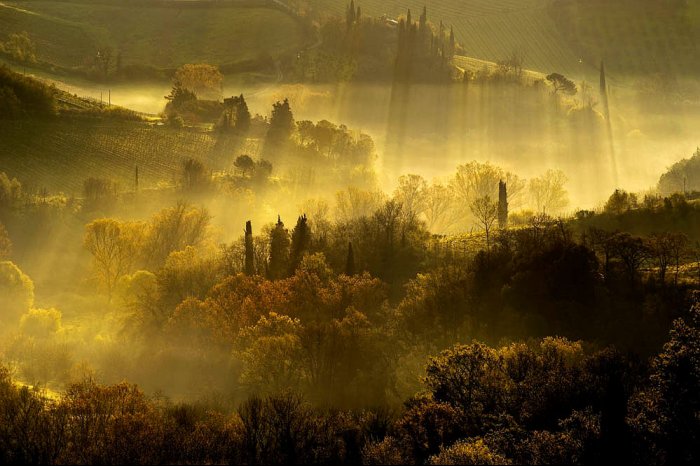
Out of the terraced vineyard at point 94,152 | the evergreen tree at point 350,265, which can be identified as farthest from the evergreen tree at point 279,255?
the terraced vineyard at point 94,152

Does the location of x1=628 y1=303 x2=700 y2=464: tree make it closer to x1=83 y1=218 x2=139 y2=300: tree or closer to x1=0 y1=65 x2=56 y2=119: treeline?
x1=83 y1=218 x2=139 y2=300: tree

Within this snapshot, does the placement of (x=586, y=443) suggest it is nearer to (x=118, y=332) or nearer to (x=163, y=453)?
(x=163, y=453)

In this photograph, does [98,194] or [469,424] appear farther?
[98,194]

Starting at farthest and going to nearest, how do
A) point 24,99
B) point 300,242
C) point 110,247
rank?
point 24,99 < point 110,247 < point 300,242

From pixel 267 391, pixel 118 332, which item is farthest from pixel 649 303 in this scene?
pixel 118 332

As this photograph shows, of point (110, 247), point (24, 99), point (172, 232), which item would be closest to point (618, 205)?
point (172, 232)

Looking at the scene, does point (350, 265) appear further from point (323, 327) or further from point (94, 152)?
point (94, 152)

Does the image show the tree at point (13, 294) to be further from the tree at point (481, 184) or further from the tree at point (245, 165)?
the tree at point (481, 184)

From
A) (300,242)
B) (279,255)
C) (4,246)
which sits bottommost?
(279,255)
